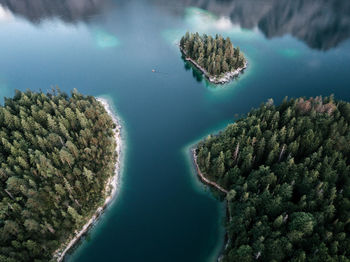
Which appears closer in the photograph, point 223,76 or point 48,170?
point 48,170

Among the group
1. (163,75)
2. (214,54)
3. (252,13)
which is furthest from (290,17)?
(163,75)

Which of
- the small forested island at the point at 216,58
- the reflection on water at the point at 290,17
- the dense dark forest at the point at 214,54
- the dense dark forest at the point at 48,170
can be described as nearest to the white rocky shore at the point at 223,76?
the small forested island at the point at 216,58

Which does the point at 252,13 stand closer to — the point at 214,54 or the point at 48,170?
the point at 214,54

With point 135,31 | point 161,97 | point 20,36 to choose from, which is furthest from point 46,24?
point 161,97

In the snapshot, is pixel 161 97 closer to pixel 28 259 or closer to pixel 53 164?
pixel 53 164

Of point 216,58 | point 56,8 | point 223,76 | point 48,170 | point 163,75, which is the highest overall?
point 56,8
